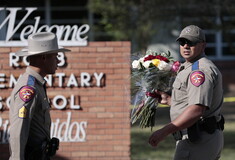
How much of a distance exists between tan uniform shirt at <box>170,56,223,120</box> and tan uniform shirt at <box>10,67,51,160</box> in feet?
3.44

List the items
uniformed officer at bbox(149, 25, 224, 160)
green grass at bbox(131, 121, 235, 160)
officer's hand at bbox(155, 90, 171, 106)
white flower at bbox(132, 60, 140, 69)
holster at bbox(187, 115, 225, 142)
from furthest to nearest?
green grass at bbox(131, 121, 235, 160)
white flower at bbox(132, 60, 140, 69)
officer's hand at bbox(155, 90, 171, 106)
holster at bbox(187, 115, 225, 142)
uniformed officer at bbox(149, 25, 224, 160)

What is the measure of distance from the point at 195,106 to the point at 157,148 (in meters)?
5.96

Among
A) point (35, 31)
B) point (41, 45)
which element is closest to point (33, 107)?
point (41, 45)

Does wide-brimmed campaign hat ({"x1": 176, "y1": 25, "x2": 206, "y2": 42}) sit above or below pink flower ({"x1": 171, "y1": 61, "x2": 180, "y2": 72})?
above

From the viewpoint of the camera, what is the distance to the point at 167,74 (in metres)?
5.50

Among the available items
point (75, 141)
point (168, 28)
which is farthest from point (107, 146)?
point (168, 28)

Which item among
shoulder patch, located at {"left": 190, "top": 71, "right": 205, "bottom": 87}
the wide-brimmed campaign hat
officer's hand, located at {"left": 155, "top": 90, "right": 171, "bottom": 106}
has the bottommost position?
officer's hand, located at {"left": 155, "top": 90, "right": 171, "bottom": 106}

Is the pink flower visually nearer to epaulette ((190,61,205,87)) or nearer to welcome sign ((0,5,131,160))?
epaulette ((190,61,205,87))

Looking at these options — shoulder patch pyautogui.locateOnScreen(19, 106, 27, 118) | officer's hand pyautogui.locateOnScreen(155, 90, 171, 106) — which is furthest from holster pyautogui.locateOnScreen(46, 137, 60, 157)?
officer's hand pyautogui.locateOnScreen(155, 90, 171, 106)

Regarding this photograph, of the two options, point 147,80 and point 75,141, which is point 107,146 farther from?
point 147,80

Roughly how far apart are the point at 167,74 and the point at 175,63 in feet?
0.41

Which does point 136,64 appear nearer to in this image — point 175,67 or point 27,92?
point 175,67

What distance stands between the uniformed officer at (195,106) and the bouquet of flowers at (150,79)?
0.44 m

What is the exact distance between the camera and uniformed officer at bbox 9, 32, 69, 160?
Result: 14.3 ft
